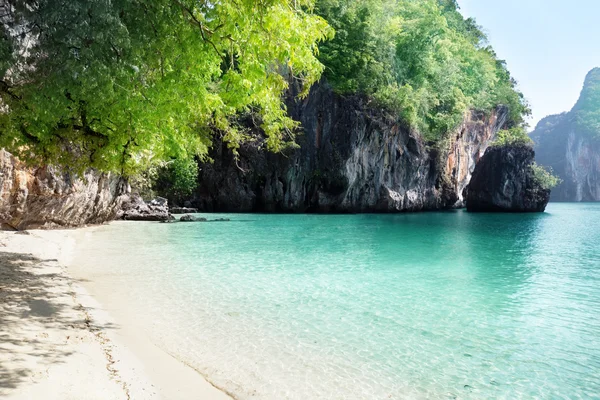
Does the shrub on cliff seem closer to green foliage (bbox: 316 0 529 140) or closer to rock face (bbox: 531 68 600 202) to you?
green foliage (bbox: 316 0 529 140)

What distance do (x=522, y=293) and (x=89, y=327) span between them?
855cm

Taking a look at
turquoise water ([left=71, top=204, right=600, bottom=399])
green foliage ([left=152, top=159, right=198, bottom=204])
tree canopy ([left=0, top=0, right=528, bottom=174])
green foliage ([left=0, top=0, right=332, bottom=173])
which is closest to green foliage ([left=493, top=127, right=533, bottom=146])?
green foliage ([left=152, top=159, right=198, bottom=204])

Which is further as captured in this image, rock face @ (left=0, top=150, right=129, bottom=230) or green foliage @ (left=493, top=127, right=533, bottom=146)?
green foliage @ (left=493, top=127, right=533, bottom=146)

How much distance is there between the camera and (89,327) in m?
5.43

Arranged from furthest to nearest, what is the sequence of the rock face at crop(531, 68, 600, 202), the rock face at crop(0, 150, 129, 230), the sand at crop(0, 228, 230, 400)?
the rock face at crop(531, 68, 600, 202), the rock face at crop(0, 150, 129, 230), the sand at crop(0, 228, 230, 400)

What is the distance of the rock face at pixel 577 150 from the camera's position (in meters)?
117

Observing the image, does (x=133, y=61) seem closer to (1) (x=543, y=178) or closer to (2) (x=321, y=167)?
(2) (x=321, y=167)

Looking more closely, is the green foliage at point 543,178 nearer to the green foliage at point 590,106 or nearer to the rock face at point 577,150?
the rock face at point 577,150

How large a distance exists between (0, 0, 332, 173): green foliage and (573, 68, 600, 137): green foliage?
459 feet

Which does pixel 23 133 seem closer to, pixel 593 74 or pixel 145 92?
pixel 145 92

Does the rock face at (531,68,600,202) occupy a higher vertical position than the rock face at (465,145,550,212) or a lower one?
higher

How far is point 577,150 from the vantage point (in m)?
120

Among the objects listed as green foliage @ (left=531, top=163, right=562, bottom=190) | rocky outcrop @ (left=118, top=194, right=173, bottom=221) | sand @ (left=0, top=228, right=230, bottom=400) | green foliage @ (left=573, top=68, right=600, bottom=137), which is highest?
green foliage @ (left=573, top=68, right=600, bottom=137)

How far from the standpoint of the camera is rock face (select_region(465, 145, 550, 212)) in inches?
1831
